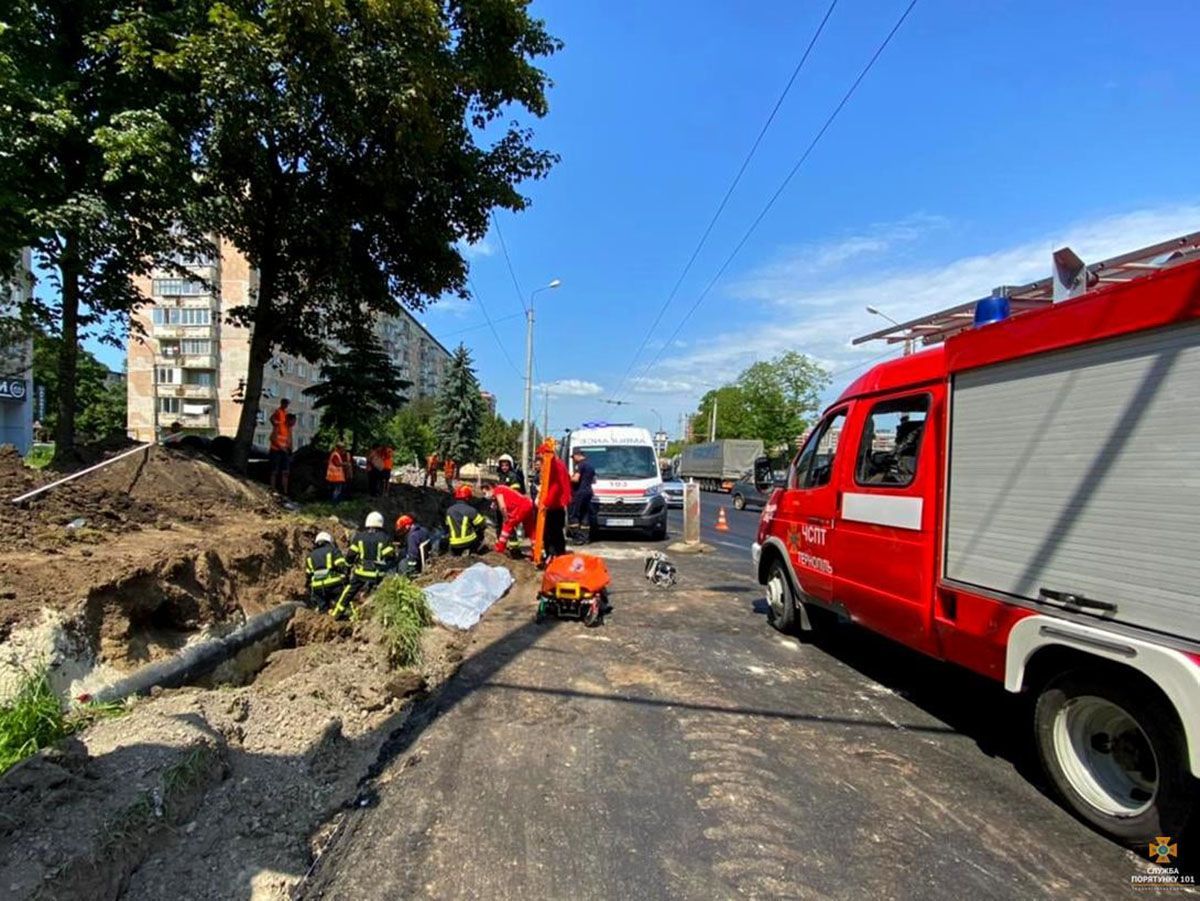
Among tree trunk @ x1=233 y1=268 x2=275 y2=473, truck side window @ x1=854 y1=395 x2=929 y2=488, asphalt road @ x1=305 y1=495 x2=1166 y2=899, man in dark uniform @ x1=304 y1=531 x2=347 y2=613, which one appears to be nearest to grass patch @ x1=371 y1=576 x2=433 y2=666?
asphalt road @ x1=305 y1=495 x2=1166 y2=899

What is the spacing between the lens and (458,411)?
154ft

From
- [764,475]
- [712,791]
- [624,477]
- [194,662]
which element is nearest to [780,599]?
[764,475]

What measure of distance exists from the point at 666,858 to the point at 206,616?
5823 millimetres

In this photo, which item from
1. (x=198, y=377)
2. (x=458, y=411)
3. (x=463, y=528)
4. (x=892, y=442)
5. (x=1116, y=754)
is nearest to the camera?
(x=1116, y=754)

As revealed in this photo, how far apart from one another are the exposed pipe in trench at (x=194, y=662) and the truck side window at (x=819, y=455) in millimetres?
5821

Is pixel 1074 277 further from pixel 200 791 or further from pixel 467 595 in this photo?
pixel 467 595

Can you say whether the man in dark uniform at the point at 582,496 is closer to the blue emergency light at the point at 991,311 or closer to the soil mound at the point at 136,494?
the soil mound at the point at 136,494

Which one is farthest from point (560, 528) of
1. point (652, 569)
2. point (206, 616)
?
point (206, 616)

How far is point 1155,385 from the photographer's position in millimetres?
3047

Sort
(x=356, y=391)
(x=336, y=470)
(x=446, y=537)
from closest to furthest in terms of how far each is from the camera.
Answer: (x=446, y=537), (x=336, y=470), (x=356, y=391)

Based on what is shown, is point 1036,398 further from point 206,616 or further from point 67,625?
point 206,616

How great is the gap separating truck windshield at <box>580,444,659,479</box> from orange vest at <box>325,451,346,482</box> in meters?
5.51

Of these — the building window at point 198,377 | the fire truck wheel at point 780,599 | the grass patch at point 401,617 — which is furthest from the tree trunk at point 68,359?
the building window at point 198,377

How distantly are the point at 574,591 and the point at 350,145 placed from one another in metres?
8.80
